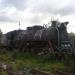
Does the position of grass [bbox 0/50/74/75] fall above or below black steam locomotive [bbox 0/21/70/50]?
below

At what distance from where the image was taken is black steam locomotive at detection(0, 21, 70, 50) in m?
21.1

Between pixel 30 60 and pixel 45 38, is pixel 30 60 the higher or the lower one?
the lower one

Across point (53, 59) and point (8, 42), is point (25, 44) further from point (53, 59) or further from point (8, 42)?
point (53, 59)

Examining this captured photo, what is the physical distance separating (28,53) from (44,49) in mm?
2260

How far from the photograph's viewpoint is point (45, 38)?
21859mm

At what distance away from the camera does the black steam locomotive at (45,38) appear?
2106 cm

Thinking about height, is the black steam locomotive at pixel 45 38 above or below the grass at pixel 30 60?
above

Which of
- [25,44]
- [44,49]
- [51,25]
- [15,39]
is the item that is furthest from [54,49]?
[15,39]

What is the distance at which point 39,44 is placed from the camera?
2297cm

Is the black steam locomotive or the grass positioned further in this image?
the black steam locomotive

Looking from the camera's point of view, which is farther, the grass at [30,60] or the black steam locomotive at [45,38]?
the black steam locomotive at [45,38]

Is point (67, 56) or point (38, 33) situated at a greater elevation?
point (38, 33)

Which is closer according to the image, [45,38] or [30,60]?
[30,60]

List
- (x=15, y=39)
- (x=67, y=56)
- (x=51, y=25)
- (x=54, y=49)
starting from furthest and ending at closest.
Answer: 1. (x=15, y=39)
2. (x=51, y=25)
3. (x=54, y=49)
4. (x=67, y=56)
